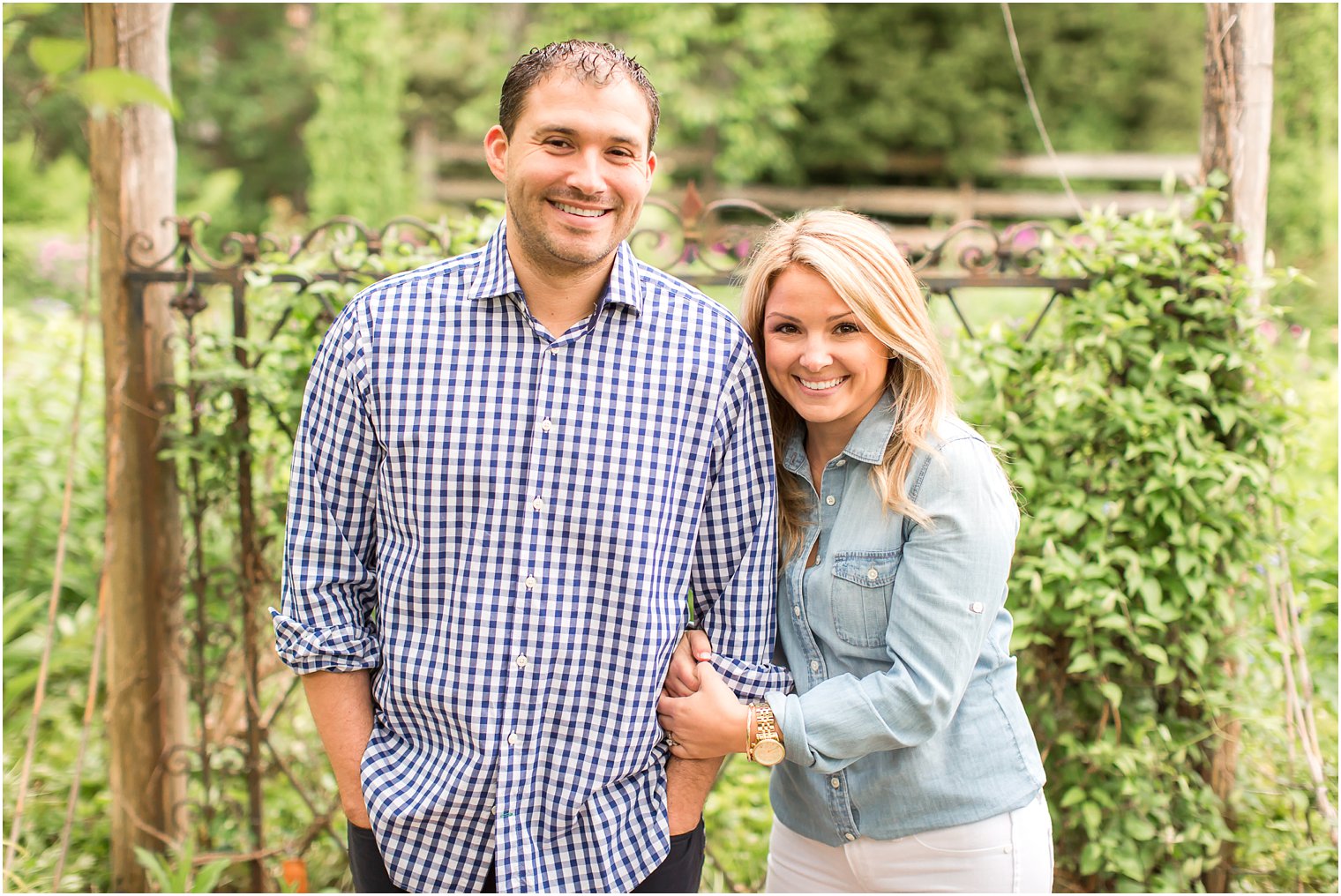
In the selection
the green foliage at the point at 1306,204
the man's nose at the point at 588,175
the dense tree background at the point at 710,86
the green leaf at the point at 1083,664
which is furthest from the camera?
the dense tree background at the point at 710,86

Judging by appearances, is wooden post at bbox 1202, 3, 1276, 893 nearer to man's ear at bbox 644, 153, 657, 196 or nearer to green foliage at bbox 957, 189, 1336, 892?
green foliage at bbox 957, 189, 1336, 892

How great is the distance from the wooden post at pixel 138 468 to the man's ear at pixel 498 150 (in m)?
1.30

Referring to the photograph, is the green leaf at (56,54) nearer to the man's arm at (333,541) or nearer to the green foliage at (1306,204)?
the man's arm at (333,541)

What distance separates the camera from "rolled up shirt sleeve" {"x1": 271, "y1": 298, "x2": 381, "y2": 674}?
1613mm

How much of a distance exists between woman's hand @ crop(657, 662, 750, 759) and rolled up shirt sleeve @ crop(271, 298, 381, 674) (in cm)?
53

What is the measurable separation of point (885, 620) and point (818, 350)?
0.45 metres

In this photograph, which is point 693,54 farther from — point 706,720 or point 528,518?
point 706,720

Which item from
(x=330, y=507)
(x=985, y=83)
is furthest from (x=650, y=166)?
(x=985, y=83)

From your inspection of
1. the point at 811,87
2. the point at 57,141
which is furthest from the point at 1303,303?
the point at 57,141

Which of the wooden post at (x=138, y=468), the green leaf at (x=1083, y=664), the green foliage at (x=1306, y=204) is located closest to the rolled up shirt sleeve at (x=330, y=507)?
the wooden post at (x=138, y=468)

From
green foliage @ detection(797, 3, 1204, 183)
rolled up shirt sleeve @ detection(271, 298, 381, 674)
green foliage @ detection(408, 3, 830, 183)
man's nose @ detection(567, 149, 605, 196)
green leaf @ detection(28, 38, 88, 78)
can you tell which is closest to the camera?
green leaf @ detection(28, 38, 88, 78)

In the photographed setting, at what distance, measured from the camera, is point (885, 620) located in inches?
63.5

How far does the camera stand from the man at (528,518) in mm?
1569

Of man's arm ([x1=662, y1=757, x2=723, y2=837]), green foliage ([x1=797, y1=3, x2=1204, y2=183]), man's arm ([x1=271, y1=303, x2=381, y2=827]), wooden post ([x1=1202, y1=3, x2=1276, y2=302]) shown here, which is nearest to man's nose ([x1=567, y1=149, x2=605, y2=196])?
man's arm ([x1=271, y1=303, x2=381, y2=827])
